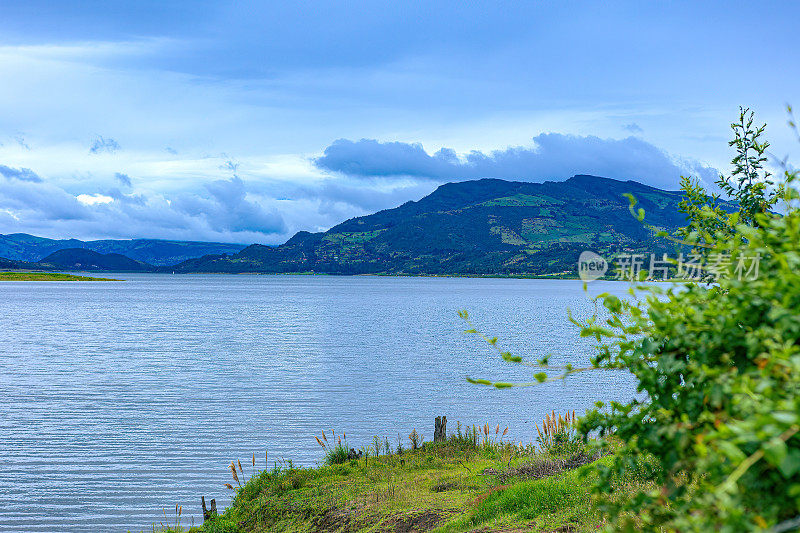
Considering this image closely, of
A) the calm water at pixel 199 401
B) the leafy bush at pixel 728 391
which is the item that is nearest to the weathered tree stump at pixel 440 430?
the calm water at pixel 199 401

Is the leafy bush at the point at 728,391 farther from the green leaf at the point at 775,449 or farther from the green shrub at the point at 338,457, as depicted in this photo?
the green shrub at the point at 338,457

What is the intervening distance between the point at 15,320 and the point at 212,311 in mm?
36738

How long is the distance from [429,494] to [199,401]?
27.1 metres

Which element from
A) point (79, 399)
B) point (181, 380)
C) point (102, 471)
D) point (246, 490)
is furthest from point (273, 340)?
point (246, 490)

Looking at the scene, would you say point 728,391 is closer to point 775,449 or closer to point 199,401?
point 775,449

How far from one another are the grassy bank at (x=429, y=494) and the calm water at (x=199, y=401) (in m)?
3.84

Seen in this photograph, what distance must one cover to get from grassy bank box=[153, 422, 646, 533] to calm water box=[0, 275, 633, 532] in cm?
384

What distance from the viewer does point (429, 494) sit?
661 inches

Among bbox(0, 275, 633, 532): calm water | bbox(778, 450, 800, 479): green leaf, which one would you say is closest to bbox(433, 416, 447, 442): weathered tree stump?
→ bbox(0, 275, 633, 532): calm water

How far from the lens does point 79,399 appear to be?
1576 inches

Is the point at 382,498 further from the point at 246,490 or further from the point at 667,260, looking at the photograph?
the point at 667,260

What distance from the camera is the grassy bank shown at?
13.1 m

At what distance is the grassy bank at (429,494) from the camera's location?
1310 cm

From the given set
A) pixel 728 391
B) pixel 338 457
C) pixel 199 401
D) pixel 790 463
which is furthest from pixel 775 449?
pixel 199 401
